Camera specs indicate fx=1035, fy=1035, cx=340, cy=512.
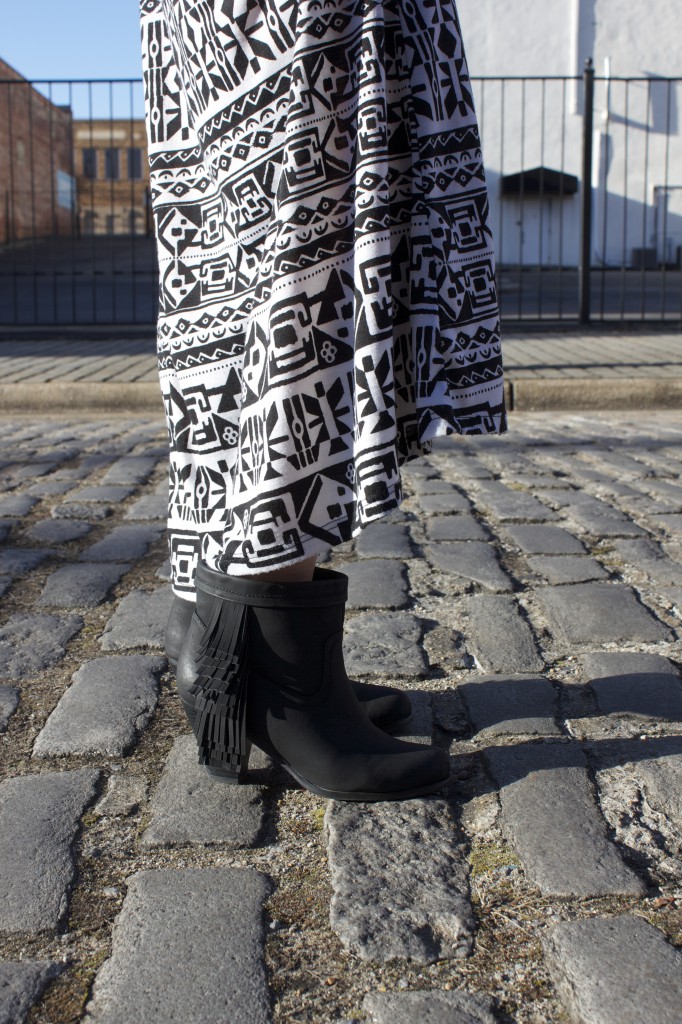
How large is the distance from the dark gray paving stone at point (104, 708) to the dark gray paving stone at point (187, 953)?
410 millimetres

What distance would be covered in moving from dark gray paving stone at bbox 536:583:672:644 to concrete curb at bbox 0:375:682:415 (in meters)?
3.52

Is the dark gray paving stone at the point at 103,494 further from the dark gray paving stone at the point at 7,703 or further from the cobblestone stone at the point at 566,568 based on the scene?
the dark gray paving stone at the point at 7,703

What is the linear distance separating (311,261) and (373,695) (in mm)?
747

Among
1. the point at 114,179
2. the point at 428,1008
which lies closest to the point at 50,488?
the point at 428,1008

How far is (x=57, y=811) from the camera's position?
1440 millimetres

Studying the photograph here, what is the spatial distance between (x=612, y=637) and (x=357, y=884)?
1.05m

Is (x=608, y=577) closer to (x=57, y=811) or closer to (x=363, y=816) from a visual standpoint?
(x=363, y=816)

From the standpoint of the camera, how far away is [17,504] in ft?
11.1

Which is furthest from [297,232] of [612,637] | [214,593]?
[612,637]

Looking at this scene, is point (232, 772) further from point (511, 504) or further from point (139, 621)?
point (511, 504)

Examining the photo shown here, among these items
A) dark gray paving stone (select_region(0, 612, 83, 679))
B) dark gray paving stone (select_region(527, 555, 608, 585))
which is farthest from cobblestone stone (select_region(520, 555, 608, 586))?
dark gray paving stone (select_region(0, 612, 83, 679))

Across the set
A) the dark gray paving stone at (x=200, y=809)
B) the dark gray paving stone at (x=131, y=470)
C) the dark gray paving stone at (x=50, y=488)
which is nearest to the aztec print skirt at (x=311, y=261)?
the dark gray paving stone at (x=200, y=809)

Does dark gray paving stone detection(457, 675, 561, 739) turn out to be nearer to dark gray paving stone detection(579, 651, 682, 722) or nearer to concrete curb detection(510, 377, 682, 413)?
dark gray paving stone detection(579, 651, 682, 722)

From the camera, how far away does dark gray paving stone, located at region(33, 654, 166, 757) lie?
1.66 m
